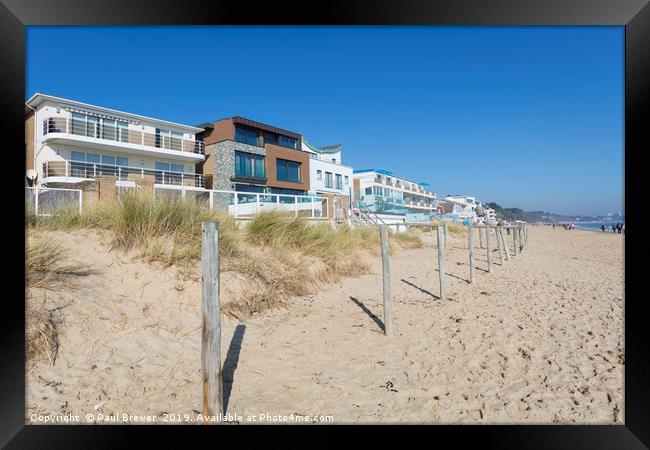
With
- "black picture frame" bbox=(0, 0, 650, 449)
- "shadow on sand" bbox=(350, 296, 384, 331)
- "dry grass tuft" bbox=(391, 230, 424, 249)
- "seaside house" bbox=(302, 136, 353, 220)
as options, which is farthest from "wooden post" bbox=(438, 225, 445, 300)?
"seaside house" bbox=(302, 136, 353, 220)

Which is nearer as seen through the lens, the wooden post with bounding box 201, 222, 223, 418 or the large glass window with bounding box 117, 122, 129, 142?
the wooden post with bounding box 201, 222, 223, 418

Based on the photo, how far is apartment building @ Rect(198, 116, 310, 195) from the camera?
70.1ft

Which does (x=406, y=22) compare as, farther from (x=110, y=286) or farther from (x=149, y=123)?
(x=149, y=123)

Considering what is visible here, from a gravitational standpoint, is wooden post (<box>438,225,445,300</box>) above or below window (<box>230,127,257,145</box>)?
below

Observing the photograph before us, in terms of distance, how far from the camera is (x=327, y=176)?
28.6 metres

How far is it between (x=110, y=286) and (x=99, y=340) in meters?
1.04

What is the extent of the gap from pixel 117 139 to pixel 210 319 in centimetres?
1852

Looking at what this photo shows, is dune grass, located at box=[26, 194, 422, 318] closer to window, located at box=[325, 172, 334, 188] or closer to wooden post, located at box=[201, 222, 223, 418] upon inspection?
wooden post, located at box=[201, 222, 223, 418]

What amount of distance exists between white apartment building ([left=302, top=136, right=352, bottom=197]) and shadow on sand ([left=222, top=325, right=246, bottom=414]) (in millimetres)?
22497

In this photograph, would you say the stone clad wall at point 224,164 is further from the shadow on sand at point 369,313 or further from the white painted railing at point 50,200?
the shadow on sand at point 369,313

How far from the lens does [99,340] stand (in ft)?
11.5

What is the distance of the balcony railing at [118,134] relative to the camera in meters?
14.5

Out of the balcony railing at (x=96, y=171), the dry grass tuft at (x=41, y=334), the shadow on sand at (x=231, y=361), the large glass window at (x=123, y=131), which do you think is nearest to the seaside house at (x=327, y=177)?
the balcony railing at (x=96, y=171)

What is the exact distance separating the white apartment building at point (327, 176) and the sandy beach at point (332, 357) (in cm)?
2173
